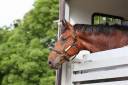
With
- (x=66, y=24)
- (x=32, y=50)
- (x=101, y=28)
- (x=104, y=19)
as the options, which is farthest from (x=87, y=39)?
(x=32, y=50)

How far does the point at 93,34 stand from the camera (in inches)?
239

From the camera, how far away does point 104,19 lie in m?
7.08

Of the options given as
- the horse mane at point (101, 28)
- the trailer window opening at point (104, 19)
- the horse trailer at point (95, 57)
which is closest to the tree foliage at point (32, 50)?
the trailer window opening at point (104, 19)

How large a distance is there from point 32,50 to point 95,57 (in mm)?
12052

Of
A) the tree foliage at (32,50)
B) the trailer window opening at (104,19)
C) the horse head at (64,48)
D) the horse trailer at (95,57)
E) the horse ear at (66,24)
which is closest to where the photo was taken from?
the horse trailer at (95,57)

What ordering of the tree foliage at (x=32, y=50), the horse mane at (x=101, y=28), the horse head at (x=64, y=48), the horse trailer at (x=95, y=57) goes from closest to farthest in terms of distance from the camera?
the horse trailer at (x=95, y=57), the horse head at (x=64, y=48), the horse mane at (x=101, y=28), the tree foliage at (x=32, y=50)

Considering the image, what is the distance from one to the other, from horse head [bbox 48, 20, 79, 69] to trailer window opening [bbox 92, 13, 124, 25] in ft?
3.16

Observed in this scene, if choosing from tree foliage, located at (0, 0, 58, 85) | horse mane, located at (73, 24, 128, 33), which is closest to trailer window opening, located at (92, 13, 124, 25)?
horse mane, located at (73, 24, 128, 33)

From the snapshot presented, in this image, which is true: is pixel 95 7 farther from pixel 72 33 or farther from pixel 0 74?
pixel 0 74

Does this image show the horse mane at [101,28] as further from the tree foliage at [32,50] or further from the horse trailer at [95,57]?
the tree foliage at [32,50]

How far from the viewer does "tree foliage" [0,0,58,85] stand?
16.9m

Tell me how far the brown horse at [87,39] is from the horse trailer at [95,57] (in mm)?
111

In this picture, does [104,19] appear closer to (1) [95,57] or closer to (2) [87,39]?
(2) [87,39]

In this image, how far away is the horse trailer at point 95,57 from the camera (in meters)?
5.02
